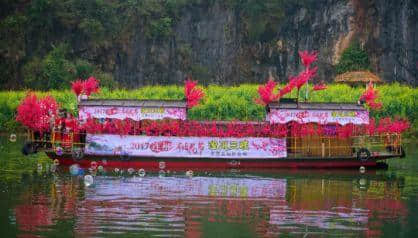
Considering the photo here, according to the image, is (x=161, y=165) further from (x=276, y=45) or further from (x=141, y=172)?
(x=276, y=45)

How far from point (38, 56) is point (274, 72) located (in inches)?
670

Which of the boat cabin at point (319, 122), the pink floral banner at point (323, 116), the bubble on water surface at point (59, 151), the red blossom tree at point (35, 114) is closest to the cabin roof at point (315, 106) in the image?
the boat cabin at point (319, 122)

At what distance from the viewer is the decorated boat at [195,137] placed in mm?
35188

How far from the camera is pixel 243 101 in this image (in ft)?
175

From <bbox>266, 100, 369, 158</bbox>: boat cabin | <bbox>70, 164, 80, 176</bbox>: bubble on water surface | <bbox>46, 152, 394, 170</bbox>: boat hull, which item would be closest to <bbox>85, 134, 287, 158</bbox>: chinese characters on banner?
<bbox>46, 152, 394, 170</bbox>: boat hull

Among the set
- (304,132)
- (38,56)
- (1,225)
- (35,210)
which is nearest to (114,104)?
(304,132)

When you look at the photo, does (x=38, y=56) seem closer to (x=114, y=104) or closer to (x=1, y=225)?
(x=114, y=104)

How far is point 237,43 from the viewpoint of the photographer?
65875 mm

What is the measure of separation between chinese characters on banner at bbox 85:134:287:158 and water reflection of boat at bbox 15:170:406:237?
6.64ft

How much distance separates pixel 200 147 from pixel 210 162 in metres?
0.73

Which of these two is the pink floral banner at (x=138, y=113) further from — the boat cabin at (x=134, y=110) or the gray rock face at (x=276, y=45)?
Result: the gray rock face at (x=276, y=45)

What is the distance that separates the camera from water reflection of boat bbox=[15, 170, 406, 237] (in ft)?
74.2

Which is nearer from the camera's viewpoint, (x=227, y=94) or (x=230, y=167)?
(x=230, y=167)

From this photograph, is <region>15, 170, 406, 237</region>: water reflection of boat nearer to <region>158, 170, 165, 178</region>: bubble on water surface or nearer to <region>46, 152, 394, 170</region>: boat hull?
<region>158, 170, 165, 178</region>: bubble on water surface
